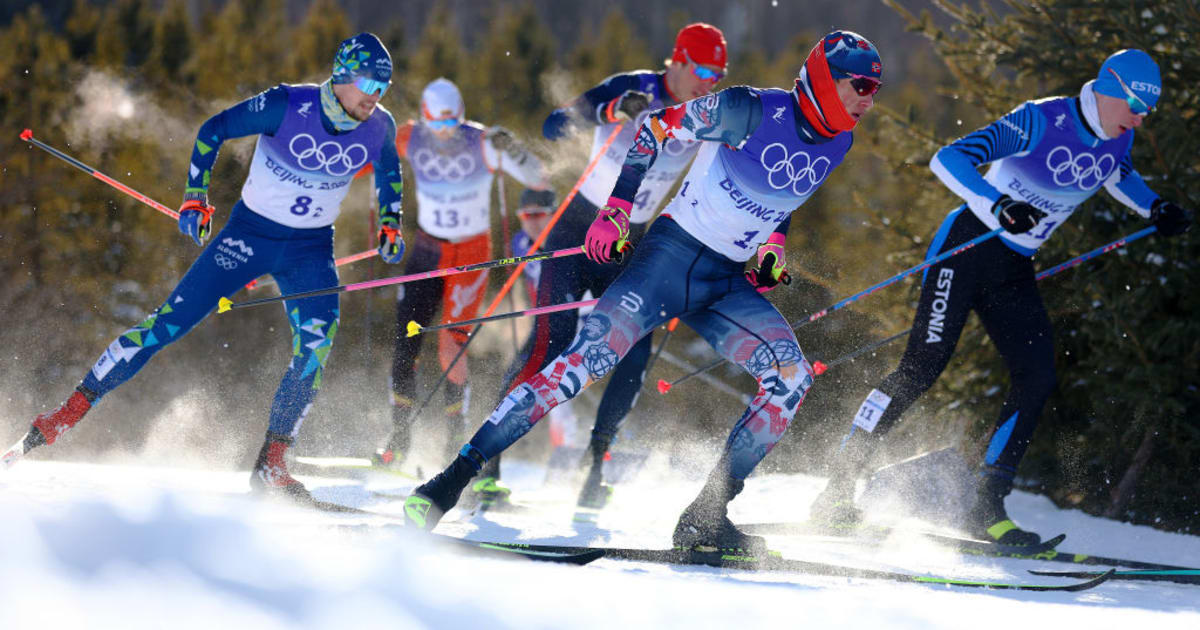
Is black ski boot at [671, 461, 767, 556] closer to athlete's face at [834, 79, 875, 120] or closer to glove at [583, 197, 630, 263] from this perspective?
glove at [583, 197, 630, 263]

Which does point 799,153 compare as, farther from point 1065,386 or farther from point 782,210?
point 1065,386

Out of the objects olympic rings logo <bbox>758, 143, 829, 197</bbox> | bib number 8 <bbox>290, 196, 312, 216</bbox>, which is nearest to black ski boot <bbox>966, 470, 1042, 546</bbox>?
olympic rings logo <bbox>758, 143, 829, 197</bbox>

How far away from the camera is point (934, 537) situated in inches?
→ 188

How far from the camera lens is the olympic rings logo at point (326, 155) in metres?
4.56

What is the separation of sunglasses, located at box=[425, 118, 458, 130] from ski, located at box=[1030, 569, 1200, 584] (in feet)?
12.2

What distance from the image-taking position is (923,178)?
656cm

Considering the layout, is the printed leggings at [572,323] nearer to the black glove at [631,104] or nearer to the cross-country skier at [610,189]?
the cross-country skier at [610,189]

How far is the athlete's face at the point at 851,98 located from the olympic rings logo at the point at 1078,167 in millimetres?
1302

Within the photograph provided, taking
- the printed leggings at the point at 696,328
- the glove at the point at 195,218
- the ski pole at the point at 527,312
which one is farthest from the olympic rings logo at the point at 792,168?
the glove at the point at 195,218

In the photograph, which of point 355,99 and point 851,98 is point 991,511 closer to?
point 851,98

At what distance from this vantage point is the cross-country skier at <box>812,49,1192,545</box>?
15.2ft

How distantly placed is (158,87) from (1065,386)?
42.0ft

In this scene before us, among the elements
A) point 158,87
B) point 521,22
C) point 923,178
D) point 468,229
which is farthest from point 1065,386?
point 521,22

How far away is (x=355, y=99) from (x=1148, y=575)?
3607 mm
